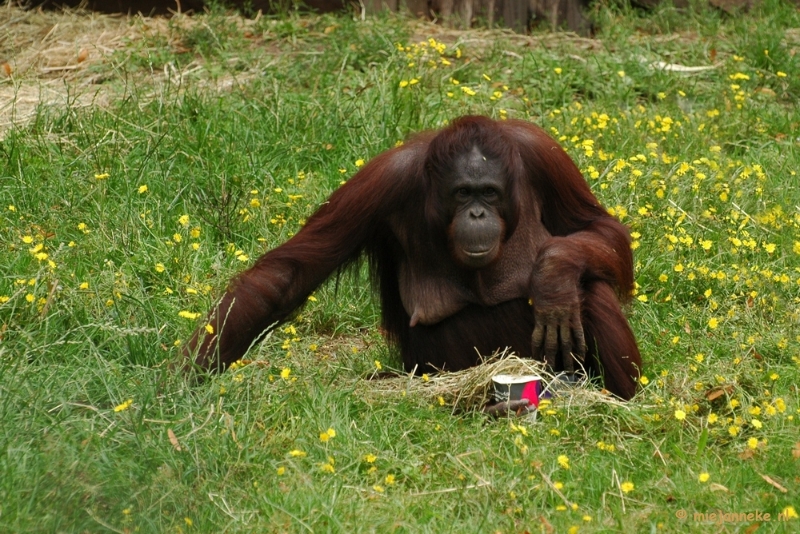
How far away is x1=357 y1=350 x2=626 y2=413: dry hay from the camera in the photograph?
15.0ft

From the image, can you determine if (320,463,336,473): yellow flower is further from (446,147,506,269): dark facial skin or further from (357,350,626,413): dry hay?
(446,147,506,269): dark facial skin

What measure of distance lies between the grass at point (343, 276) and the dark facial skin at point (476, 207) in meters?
0.63

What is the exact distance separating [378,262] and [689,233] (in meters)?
1.89

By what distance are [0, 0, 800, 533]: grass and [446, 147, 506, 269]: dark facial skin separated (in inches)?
24.7

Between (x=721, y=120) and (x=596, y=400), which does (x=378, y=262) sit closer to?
(x=596, y=400)

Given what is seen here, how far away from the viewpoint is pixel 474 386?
4609 mm

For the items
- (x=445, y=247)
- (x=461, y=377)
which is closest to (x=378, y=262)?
(x=445, y=247)

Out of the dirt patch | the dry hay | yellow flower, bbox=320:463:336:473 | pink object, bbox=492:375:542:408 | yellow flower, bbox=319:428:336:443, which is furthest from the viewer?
the dirt patch

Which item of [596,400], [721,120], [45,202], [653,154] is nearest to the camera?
[596,400]

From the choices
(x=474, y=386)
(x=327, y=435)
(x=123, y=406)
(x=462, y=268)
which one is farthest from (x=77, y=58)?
(x=327, y=435)

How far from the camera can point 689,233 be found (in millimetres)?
6098

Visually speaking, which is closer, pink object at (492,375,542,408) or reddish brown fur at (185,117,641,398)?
pink object at (492,375,542,408)

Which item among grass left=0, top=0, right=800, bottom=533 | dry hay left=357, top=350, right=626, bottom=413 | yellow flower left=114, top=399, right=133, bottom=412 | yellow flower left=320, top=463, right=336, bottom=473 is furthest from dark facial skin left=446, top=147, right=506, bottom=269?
yellow flower left=114, top=399, right=133, bottom=412

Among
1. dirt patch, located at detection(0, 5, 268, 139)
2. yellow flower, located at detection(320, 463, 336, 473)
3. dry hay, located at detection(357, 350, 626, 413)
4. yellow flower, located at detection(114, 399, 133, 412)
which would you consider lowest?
dry hay, located at detection(357, 350, 626, 413)
